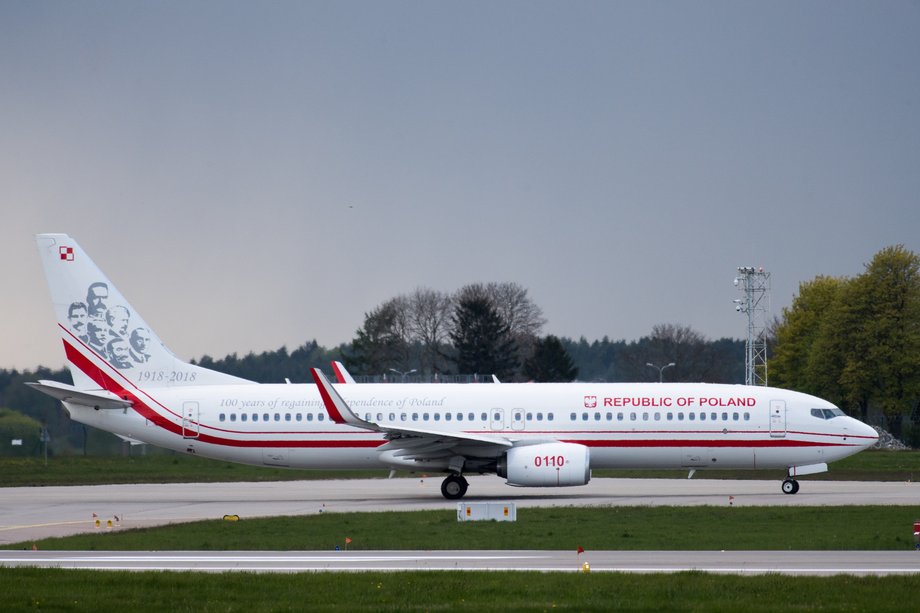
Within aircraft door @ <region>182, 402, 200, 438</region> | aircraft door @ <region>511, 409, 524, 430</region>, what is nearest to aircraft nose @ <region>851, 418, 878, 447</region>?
aircraft door @ <region>511, 409, 524, 430</region>

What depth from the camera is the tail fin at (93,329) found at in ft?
122

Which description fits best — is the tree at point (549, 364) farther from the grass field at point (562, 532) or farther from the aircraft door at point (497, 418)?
the grass field at point (562, 532)

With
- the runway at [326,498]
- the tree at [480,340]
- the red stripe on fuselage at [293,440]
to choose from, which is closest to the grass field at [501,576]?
the runway at [326,498]

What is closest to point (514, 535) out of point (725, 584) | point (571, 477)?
point (725, 584)

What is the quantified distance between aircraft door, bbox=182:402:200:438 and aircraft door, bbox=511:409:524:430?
9347 millimetres

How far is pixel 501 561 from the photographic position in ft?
64.6

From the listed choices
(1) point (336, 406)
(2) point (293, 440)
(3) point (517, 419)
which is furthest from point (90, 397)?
(3) point (517, 419)

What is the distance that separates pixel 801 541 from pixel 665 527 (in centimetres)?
353

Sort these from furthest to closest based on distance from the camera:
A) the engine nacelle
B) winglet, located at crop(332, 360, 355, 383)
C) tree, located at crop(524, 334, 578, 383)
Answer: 1. tree, located at crop(524, 334, 578, 383)
2. winglet, located at crop(332, 360, 355, 383)
3. the engine nacelle

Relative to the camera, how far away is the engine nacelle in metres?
33.8

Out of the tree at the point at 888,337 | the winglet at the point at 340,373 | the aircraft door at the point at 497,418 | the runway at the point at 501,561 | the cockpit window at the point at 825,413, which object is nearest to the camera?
the runway at the point at 501,561

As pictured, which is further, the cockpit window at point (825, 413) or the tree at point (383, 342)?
the tree at point (383, 342)

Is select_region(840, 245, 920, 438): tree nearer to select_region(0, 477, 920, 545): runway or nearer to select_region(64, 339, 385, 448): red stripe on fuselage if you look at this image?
select_region(0, 477, 920, 545): runway

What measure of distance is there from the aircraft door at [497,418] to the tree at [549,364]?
66408 millimetres
